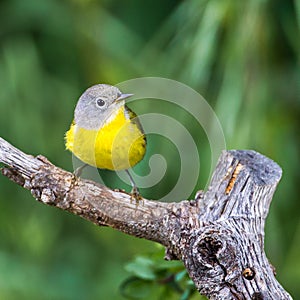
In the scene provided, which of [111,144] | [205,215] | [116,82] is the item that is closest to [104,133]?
[111,144]

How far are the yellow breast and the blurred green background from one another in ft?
1.03

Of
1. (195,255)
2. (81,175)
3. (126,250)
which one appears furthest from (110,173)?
(195,255)

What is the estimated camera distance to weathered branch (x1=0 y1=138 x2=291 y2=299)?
946mm

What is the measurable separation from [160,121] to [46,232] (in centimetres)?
67

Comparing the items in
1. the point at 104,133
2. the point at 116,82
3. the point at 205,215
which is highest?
the point at 116,82

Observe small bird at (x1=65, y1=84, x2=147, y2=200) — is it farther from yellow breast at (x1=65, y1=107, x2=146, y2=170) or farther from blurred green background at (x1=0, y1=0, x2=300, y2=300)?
blurred green background at (x1=0, y1=0, x2=300, y2=300)

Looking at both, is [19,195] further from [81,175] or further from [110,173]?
[81,175]

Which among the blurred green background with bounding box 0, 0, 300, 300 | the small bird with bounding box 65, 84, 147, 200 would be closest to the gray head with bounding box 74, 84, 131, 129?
the small bird with bounding box 65, 84, 147, 200

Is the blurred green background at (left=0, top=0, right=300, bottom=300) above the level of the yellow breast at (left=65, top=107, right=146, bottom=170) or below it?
above

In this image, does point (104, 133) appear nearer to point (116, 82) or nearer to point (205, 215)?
point (205, 215)

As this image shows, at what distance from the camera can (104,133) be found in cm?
107

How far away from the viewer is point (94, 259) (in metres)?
2.25

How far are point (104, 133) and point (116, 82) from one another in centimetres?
80

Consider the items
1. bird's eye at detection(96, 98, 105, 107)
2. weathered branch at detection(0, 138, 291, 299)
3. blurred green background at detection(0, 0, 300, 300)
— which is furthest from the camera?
blurred green background at detection(0, 0, 300, 300)
